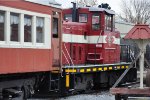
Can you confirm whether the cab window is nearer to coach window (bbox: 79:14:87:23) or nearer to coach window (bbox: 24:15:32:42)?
coach window (bbox: 79:14:87:23)

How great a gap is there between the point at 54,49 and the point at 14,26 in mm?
2538

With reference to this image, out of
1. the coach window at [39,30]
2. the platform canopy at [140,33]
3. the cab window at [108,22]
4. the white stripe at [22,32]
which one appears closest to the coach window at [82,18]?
the cab window at [108,22]

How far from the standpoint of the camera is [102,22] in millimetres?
17719

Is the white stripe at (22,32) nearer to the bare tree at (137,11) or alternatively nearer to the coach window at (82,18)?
the coach window at (82,18)

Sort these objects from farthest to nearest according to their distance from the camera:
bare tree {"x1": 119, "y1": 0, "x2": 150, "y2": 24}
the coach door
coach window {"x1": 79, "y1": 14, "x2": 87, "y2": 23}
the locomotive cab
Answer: bare tree {"x1": 119, "y1": 0, "x2": 150, "y2": 24} → coach window {"x1": 79, "y1": 14, "x2": 87, "y2": 23} → the locomotive cab → the coach door

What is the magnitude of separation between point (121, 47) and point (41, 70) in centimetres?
941

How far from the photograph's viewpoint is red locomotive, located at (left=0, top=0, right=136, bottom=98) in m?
10.9

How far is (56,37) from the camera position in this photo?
44.6 feet

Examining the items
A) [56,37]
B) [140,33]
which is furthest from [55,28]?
[140,33]

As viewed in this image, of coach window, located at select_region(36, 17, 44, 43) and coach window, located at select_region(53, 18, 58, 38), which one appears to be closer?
coach window, located at select_region(36, 17, 44, 43)

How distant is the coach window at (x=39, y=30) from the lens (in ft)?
39.7

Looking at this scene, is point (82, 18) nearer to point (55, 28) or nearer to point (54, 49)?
point (55, 28)

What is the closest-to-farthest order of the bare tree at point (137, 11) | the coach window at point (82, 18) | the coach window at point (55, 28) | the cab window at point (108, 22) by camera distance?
1. the coach window at point (55, 28)
2. the coach window at point (82, 18)
3. the cab window at point (108, 22)
4. the bare tree at point (137, 11)

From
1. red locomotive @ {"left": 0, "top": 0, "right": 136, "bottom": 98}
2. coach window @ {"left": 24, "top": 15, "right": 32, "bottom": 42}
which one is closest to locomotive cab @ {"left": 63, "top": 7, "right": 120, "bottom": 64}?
red locomotive @ {"left": 0, "top": 0, "right": 136, "bottom": 98}
